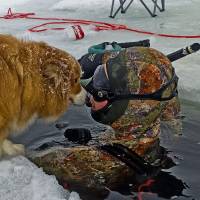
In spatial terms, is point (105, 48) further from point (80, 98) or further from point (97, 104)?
point (97, 104)

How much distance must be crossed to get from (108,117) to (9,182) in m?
0.90

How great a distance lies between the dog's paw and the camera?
3736 mm

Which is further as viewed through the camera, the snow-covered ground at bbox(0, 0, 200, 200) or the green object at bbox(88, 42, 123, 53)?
the green object at bbox(88, 42, 123, 53)

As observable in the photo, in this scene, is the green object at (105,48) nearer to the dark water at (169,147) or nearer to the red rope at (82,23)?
the dark water at (169,147)

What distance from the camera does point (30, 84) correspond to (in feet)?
11.3

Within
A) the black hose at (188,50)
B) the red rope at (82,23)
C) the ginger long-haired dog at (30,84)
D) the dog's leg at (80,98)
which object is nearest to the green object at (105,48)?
the black hose at (188,50)

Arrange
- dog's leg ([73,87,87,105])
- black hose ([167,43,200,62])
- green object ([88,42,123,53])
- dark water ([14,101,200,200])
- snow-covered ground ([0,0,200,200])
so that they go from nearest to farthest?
snow-covered ground ([0,0,200,200]) < dark water ([14,101,200,200]) < dog's leg ([73,87,87,105]) < black hose ([167,43,200,62]) < green object ([88,42,123,53])

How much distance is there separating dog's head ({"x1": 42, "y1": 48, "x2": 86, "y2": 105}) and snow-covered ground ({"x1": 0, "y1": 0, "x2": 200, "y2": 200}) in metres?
0.59

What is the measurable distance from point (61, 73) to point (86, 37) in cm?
309

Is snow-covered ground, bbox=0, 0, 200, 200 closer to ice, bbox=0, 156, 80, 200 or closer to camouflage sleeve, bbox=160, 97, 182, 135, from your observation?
ice, bbox=0, 156, 80, 200

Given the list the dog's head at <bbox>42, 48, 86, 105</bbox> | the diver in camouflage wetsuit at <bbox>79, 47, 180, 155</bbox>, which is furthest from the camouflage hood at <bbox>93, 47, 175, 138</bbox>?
the dog's head at <bbox>42, 48, 86, 105</bbox>

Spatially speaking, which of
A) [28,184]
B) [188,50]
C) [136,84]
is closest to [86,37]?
[188,50]

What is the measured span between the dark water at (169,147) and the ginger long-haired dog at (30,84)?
42 centimetres

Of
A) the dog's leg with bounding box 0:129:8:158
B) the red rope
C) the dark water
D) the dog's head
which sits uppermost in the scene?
the dog's head
